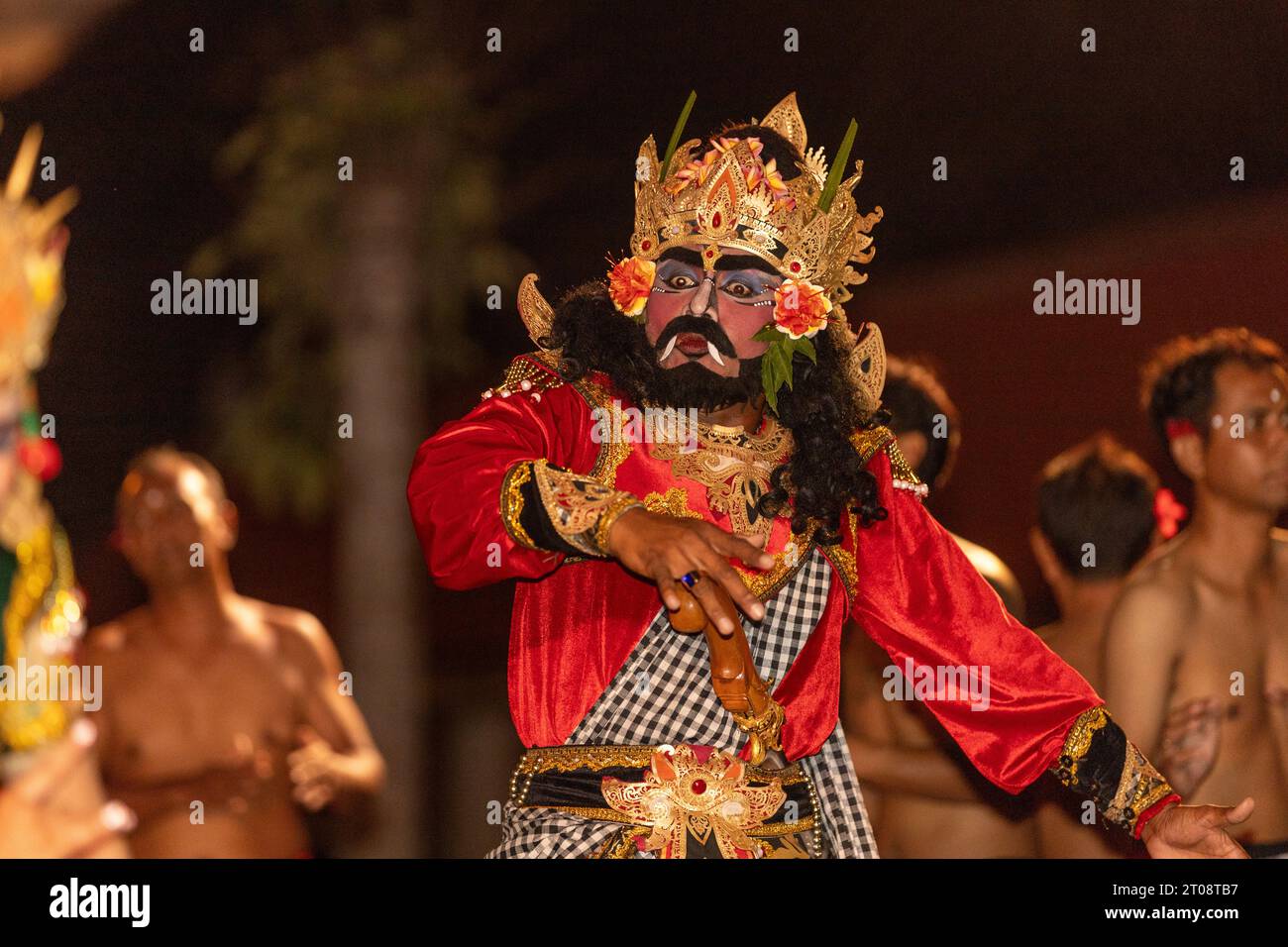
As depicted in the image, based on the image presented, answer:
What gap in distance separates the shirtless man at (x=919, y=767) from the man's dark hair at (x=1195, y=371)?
0.67 m

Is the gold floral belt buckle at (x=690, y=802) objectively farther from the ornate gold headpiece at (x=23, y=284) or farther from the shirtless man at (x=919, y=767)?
the ornate gold headpiece at (x=23, y=284)

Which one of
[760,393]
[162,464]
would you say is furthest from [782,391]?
[162,464]

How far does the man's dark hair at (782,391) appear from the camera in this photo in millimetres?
3113

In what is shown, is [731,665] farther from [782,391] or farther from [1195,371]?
[1195,371]

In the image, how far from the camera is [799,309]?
3141mm

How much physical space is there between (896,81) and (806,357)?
A: 3.34m

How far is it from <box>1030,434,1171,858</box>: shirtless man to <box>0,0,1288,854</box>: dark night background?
2.65 feet

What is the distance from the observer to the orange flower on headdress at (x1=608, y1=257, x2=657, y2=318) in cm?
313

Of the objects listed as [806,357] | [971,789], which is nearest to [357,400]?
[971,789]

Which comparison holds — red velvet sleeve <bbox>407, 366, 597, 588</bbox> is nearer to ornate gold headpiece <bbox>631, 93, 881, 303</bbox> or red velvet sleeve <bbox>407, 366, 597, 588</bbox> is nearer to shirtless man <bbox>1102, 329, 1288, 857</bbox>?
ornate gold headpiece <bbox>631, 93, 881, 303</bbox>

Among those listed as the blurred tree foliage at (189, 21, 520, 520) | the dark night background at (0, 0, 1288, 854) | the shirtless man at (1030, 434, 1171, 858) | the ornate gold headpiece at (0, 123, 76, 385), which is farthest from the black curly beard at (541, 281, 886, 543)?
the blurred tree foliage at (189, 21, 520, 520)

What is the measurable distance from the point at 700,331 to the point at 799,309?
19 cm

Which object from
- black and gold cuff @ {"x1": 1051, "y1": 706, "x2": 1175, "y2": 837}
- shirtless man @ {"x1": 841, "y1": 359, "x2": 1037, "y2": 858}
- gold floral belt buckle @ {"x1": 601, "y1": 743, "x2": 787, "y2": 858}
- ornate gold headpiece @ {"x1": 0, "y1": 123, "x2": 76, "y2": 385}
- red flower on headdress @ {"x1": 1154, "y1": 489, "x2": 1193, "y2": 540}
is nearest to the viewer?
gold floral belt buckle @ {"x1": 601, "y1": 743, "x2": 787, "y2": 858}
